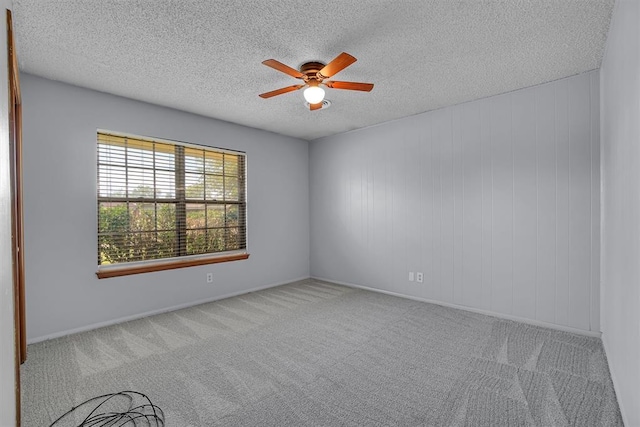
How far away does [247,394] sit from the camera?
2.10 metres

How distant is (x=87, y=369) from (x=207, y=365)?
92cm

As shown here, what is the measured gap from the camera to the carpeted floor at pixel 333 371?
1.90 meters

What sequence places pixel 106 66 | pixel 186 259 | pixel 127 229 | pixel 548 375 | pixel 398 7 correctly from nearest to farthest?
pixel 398 7
pixel 548 375
pixel 106 66
pixel 127 229
pixel 186 259

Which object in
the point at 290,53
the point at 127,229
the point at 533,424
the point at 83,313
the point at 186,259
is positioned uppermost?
the point at 290,53

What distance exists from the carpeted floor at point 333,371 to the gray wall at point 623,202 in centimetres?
35

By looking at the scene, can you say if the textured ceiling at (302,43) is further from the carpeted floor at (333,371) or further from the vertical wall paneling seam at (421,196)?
the carpeted floor at (333,371)

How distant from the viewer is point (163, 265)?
3746 mm

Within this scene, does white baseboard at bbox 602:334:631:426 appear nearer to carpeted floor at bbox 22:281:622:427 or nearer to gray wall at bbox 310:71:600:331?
carpeted floor at bbox 22:281:622:427

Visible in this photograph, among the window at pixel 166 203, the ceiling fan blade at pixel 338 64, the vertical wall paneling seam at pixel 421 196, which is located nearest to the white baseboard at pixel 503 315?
the vertical wall paneling seam at pixel 421 196

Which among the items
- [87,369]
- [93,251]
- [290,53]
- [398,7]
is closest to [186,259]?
[93,251]

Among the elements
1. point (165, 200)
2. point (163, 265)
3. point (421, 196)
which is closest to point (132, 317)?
point (163, 265)

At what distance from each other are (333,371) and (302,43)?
8.29 ft

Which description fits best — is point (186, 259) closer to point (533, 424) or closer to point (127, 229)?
point (127, 229)

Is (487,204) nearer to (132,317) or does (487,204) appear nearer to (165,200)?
(165,200)
